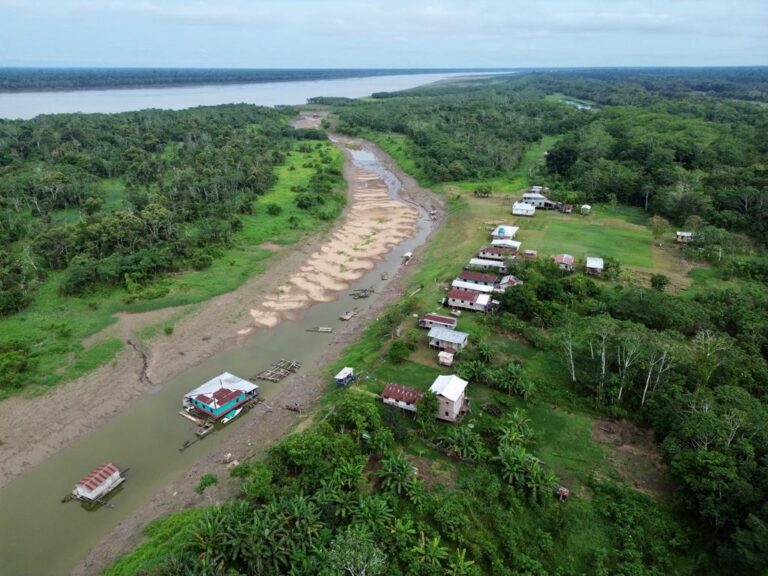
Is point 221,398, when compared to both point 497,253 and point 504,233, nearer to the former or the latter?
point 497,253

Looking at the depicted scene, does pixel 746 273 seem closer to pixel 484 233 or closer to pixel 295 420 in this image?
pixel 484 233

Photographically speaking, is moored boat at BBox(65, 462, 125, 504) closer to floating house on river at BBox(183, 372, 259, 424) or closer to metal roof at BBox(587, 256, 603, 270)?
floating house on river at BBox(183, 372, 259, 424)

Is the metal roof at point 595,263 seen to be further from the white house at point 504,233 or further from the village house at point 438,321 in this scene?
the village house at point 438,321

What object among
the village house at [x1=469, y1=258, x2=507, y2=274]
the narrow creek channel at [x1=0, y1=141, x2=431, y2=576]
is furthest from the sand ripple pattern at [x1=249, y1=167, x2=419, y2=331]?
the village house at [x1=469, y1=258, x2=507, y2=274]

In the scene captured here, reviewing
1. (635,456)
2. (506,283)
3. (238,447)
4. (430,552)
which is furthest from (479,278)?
(430,552)

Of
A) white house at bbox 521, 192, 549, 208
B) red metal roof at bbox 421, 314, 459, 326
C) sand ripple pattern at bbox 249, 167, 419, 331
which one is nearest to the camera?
red metal roof at bbox 421, 314, 459, 326
